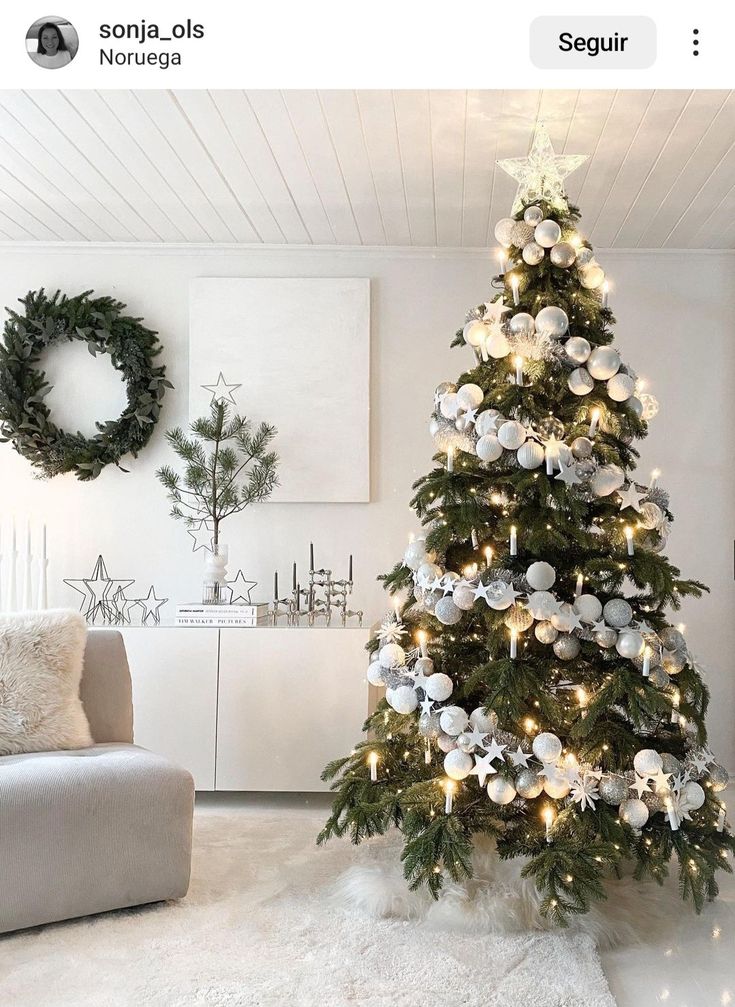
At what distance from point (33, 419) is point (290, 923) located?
264cm

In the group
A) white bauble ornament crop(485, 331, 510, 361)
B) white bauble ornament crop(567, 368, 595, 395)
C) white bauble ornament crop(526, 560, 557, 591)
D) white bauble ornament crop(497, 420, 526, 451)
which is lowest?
white bauble ornament crop(526, 560, 557, 591)

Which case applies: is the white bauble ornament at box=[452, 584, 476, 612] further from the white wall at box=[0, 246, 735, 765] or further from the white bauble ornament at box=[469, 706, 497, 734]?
the white wall at box=[0, 246, 735, 765]

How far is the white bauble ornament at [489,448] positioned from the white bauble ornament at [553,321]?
34cm

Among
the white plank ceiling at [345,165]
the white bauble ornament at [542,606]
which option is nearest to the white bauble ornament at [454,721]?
the white bauble ornament at [542,606]

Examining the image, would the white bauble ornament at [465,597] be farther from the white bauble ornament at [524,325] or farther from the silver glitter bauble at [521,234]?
the silver glitter bauble at [521,234]

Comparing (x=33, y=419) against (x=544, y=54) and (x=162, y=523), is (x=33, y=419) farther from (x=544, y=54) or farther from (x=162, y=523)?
(x=544, y=54)

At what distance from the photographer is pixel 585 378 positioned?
2736mm

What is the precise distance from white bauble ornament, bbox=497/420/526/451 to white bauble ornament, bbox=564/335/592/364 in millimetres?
257

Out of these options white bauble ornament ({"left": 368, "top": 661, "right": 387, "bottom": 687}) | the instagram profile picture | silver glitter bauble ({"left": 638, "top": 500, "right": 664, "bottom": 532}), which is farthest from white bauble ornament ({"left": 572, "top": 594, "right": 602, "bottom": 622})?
the instagram profile picture

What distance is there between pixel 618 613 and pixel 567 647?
0.55 ft

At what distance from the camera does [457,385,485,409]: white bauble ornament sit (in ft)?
9.14

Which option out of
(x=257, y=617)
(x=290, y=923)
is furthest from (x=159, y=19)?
(x=257, y=617)

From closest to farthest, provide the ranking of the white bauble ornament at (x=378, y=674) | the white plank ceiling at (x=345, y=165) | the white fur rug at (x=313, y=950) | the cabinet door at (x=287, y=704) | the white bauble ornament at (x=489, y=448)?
the white fur rug at (x=313, y=950) < the white bauble ornament at (x=489, y=448) < the white bauble ornament at (x=378, y=674) < the white plank ceiling at (x=345, y=165) < the cabinet door at (x=287, y=704)

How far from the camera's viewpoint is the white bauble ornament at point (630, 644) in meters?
2.56
